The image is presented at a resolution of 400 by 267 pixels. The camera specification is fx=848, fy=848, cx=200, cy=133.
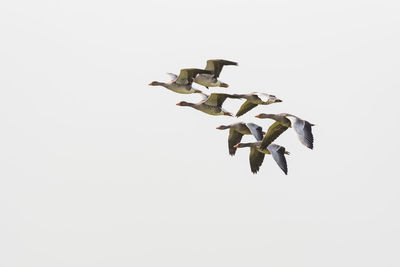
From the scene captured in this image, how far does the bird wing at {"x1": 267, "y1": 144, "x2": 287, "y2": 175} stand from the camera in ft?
151

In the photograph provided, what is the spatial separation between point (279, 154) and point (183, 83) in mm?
7681

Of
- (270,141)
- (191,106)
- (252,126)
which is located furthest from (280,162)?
(191,106)

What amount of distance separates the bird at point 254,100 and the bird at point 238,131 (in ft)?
3.04

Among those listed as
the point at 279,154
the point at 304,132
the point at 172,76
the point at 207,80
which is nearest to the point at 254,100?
the point at 279,154

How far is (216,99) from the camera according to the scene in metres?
50.4

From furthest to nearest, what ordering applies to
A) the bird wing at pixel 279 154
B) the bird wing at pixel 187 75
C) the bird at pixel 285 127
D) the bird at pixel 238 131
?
1. the bird wing at pixel 187 75
2. the bird at pixel 238 131
3. the bird wing at pixel 279 154
4. the bird at pixel 285 127

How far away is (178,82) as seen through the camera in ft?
165

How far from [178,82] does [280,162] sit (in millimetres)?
8433

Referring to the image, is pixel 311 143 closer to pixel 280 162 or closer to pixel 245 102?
pixel 280 162

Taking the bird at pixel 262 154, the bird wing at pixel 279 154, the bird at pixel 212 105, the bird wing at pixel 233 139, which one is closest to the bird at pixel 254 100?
the bird at pixel 212 105

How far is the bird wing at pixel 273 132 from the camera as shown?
46.1m

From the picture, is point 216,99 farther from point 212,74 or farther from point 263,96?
→ point 263,96

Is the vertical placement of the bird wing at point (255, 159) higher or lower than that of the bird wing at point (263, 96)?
lower

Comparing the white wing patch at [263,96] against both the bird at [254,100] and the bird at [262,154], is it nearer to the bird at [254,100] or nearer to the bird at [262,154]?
the bird at [254,100]
